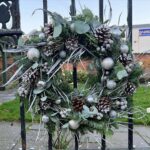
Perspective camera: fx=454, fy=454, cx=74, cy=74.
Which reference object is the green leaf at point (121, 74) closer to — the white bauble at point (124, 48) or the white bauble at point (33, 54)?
the white bauble at point (124, 48)

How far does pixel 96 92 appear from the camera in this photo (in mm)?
2289

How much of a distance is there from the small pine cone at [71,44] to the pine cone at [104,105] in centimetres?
29

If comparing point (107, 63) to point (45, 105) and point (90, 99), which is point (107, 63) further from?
point (45, 105)

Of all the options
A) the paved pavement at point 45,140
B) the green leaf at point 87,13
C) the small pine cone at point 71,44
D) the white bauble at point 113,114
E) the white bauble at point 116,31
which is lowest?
the paved pavement at point 45,140

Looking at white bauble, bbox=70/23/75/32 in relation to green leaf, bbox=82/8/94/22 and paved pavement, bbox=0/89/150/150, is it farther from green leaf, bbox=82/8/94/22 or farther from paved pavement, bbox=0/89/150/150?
paved pavement, bbox=0/89/150/150

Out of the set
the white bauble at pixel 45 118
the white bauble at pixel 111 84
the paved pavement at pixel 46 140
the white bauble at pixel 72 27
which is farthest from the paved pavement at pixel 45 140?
the white bauble at pixel 72 27

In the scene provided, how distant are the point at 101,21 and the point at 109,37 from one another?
16 cm

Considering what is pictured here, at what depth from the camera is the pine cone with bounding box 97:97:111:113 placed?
2.26 metres

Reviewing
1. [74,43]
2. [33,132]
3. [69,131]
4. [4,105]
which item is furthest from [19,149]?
[4,105]

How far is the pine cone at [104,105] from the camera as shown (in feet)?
7.40

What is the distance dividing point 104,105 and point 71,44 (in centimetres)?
34

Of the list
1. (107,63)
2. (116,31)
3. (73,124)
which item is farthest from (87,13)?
(73,124)

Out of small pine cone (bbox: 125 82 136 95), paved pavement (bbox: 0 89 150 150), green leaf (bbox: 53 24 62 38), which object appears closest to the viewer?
green leaf (bbox: 53 24 62 38)

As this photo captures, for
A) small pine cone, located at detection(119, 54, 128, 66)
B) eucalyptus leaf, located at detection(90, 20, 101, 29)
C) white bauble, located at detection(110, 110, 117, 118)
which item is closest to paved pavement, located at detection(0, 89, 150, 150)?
white bauble, located at detection(110, 110, 117, 118)
